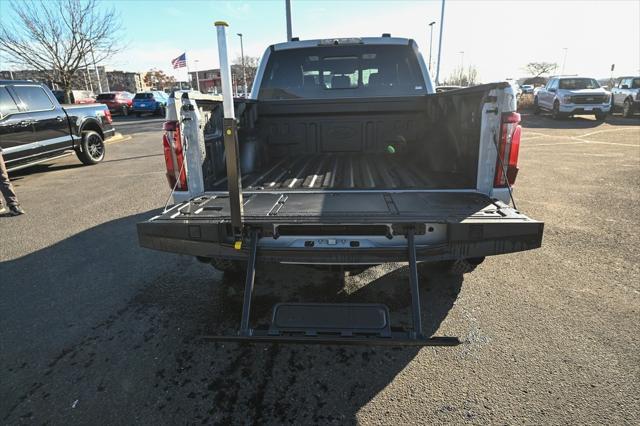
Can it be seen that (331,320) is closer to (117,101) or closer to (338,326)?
(338,326)

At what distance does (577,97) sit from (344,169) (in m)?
18.6

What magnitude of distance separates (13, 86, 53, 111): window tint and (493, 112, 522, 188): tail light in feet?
31.4

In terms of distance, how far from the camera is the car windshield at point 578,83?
1789cm

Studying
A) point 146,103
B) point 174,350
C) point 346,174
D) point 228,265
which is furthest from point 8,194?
point 146,103

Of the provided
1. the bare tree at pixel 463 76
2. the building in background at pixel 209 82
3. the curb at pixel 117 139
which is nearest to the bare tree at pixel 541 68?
the bare tree at pixel 463 76

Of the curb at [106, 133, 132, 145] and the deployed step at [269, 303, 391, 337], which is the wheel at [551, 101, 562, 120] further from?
the deployed step at [269, 303, 391, 337]

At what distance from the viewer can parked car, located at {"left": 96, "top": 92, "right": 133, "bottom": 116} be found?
2820 cm

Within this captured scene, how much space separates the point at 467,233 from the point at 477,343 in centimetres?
90

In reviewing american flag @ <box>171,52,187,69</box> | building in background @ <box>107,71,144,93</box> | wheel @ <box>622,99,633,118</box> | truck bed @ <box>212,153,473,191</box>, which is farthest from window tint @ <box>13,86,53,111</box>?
building in background @ <box>107,71,144,93</box>

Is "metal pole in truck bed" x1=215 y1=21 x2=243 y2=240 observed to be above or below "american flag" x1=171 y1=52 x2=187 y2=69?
below

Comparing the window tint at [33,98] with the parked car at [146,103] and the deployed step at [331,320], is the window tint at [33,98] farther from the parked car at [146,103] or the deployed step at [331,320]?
the parked car at [146,103]

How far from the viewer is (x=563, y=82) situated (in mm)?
18625

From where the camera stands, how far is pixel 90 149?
10.3m

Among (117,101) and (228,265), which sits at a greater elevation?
(117,101)
